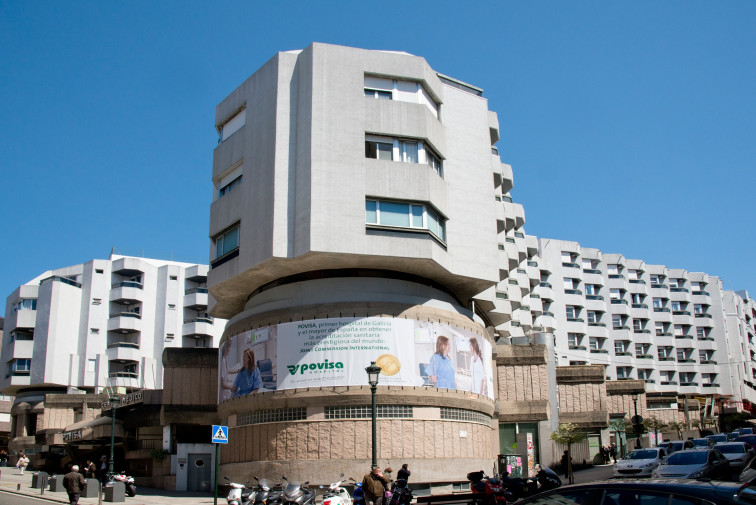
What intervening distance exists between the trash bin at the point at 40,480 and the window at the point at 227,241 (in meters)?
13.3

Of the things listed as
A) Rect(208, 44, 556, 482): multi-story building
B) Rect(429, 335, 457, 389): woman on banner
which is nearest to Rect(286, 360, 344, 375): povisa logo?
Rect(208, 44, 556, 482): multi-story building

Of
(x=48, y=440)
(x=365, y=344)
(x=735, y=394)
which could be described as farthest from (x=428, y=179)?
(x=735, y=394)

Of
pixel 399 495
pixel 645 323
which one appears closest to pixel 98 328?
pixel 399 495

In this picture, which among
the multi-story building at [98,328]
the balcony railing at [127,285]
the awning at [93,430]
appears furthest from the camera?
the balcony railing at [127,285]

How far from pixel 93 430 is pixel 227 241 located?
56.1 ft

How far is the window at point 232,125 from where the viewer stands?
130 ft

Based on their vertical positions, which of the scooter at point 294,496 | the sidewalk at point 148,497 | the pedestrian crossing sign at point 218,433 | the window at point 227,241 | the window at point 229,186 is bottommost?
the sidewalk at point 148,497

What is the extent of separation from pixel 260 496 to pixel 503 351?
23.1 metres

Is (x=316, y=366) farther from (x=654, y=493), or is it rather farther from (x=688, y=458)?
(x=654, y=493)

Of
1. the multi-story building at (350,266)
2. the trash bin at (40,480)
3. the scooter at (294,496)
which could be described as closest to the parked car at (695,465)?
the multi-story building at (350,266)

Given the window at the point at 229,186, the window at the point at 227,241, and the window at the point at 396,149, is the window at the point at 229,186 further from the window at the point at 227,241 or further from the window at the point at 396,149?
the window at the point at 396,149

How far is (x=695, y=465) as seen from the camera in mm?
27641

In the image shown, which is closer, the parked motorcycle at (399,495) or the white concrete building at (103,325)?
the parked motorcycle at (399,495)

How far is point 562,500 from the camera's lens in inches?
320
